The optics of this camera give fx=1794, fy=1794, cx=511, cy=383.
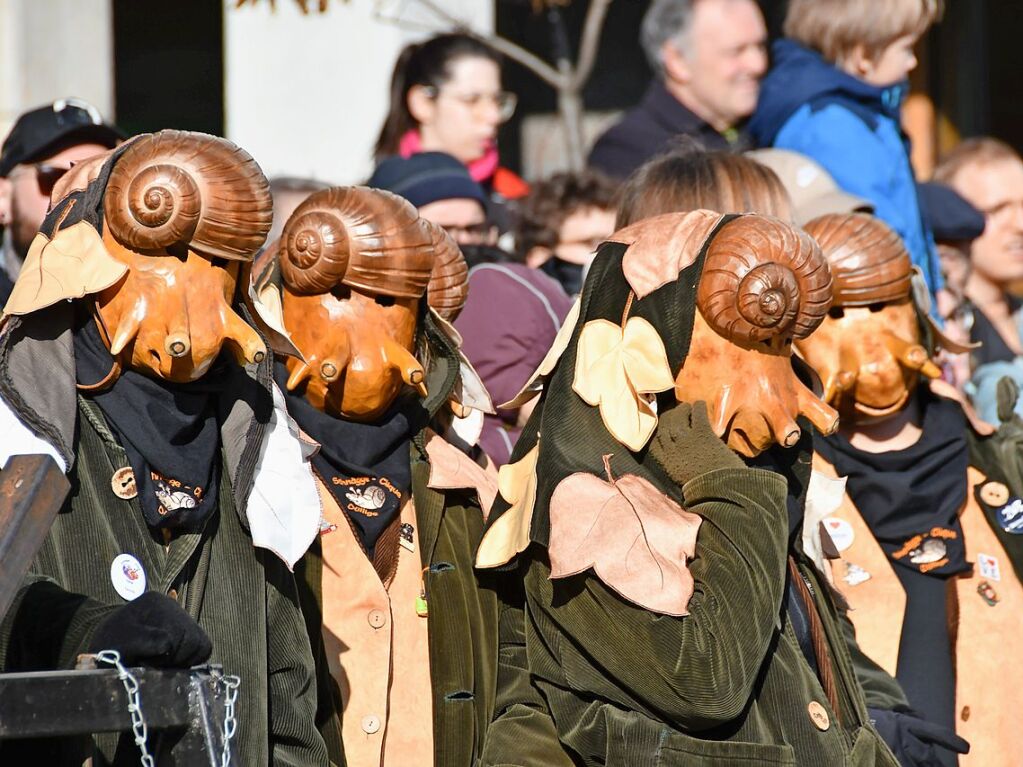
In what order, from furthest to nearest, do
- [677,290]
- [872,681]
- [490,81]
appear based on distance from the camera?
[490,81] < [872,681] < [677,290]

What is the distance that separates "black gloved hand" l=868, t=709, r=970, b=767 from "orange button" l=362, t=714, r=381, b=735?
1.00m

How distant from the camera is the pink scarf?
19.8 feet

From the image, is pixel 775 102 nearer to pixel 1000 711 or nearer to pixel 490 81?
pixel 490 81

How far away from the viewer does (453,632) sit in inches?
139

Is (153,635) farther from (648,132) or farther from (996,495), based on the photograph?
(648,132)

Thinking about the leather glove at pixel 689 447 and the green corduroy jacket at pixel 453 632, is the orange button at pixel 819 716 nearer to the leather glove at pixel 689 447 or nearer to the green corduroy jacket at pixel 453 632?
the leather glove at pixel 689 447

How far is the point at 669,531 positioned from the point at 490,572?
0.52m

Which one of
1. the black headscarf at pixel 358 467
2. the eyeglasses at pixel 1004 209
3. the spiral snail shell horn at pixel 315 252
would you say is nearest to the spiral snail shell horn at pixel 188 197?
the spiral snail shell horn at pixel 315 252

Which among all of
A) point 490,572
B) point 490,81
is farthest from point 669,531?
point 490,81

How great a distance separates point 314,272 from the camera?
11.5 ft

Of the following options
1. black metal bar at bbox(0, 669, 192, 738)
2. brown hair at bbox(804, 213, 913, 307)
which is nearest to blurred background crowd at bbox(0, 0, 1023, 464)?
brown hair at bbox(804, 213, 913, 307)

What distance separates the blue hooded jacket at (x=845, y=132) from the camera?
544 cm

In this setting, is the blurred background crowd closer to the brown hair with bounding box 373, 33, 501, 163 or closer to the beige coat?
the brown hair with bounding box 373, 33, 501, 163

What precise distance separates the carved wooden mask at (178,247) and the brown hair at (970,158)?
437 cm
